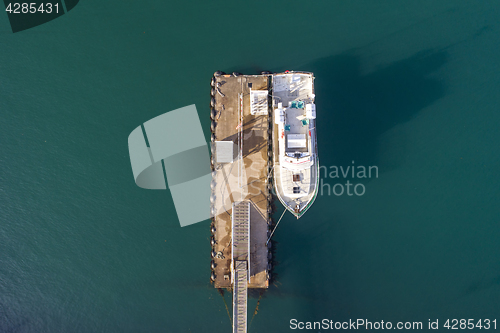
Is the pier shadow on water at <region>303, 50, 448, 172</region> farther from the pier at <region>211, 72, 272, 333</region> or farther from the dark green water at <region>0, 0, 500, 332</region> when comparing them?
the pier at <region>211, 72, 272, 333</region>

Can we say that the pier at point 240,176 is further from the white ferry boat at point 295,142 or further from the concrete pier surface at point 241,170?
the white ferry boat at point 295,142

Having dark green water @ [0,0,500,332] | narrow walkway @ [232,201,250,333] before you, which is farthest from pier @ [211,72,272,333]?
dark green water @ [0,0,500,332]

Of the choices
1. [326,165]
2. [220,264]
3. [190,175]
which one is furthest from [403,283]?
[190,175]

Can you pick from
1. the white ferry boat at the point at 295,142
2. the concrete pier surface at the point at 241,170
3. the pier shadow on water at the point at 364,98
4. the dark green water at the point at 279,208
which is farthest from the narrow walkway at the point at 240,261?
the pier shadow on water at the point at 364,98

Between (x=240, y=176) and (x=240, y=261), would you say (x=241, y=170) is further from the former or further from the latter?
(x=240, y=261)

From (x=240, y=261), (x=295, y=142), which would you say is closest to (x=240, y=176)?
(x=295, y=142)
